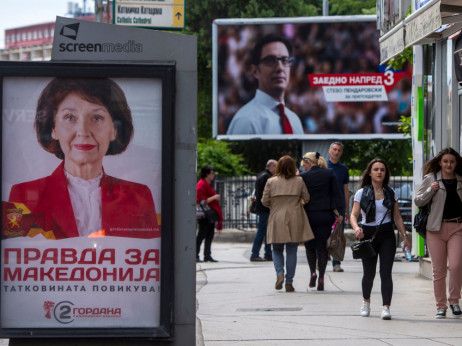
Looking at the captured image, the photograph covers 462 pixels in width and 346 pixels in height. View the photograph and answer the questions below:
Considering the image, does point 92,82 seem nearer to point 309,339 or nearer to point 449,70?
point 309,339

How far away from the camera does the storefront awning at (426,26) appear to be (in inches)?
361

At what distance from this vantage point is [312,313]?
9.91 metres

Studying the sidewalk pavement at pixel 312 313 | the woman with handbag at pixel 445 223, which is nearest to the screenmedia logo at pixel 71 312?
the sidewalk pavement at pixel 312 313

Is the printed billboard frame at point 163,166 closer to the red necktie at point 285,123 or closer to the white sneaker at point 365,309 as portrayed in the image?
the white sneaker at point 365,309

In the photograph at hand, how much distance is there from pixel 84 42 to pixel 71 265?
1425 mm

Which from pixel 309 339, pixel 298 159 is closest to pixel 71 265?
pixel 309 339

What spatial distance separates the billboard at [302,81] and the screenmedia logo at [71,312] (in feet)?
83.1

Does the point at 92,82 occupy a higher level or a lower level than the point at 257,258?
higher

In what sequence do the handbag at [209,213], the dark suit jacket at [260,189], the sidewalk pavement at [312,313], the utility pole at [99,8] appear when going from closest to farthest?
the sidewalk pavement at [312,313] → the dark suit jacket at [260,189] → the handbag at [209,213] → the utility pole at [99,8]

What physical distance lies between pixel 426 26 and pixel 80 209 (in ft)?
15.4

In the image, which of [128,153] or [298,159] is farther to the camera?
[298,159]

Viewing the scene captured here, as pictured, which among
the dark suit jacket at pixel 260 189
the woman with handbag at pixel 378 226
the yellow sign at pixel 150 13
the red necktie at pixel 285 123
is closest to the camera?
the woman with handbag at pixel 378 226

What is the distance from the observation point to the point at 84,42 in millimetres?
6293

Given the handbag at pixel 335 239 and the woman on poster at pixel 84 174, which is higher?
the woman on poster at pixel 84 174
